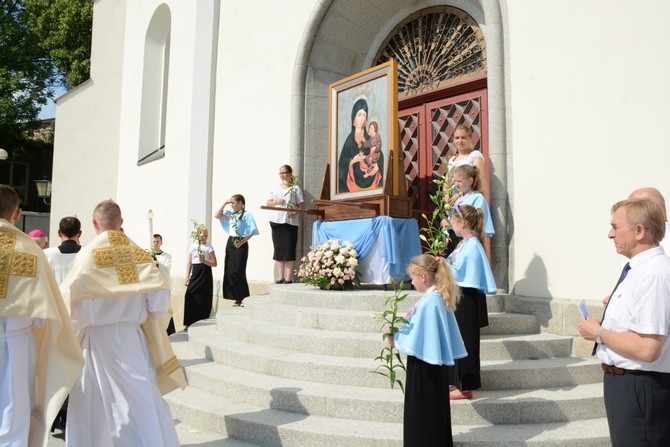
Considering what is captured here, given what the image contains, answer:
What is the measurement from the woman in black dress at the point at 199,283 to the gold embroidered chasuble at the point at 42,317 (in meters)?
4.85

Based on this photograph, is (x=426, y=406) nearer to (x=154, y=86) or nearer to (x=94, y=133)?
(x=154, y=86)

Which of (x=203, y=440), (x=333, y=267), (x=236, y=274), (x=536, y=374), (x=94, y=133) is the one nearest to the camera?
(x=203, y=440)

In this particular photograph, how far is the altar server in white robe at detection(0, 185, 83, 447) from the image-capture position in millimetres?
3488

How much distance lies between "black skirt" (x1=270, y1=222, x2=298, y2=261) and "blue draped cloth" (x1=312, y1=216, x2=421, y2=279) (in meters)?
1.47

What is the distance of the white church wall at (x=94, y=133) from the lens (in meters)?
16.3

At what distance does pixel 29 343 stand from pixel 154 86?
1234 cm

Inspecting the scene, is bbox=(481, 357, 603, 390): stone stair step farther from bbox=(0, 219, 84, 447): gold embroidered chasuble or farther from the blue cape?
the blue cape

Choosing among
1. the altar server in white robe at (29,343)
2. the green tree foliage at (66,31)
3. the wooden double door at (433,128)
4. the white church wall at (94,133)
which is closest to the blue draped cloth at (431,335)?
the altar server in white robe at (29,343)

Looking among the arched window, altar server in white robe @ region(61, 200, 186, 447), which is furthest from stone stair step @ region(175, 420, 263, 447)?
the arched window

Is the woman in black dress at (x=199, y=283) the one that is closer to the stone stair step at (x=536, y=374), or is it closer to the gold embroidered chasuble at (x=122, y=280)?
the gold embroidered chasuble at (x=122, y=280)

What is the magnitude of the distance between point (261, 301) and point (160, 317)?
10.8 ft

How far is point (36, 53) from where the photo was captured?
26406 mm

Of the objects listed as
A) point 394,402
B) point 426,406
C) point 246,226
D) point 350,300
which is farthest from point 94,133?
point 426,406

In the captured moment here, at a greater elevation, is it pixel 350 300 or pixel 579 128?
pixel 579 128
